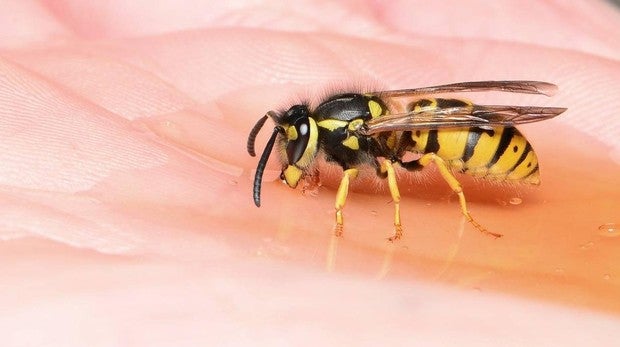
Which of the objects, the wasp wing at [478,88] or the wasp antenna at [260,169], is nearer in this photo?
the wasp antenna at [260,169]

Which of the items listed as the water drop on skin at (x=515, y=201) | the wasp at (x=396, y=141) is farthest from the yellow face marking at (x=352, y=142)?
the water drop on skin at (x=515, y=201)

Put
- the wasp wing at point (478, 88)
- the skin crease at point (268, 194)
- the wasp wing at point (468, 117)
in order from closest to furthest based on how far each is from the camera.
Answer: the skin crease at point (268, 194) < the wasp wing at point (468, 117) < the wasp wing at point (478, 88)

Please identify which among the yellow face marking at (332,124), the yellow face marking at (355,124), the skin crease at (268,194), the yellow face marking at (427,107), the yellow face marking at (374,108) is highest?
the yellow face marking at (427,107)

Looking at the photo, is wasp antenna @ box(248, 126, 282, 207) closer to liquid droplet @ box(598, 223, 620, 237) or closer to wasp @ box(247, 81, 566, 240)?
wasp @ box(247, 81, 566, 240)

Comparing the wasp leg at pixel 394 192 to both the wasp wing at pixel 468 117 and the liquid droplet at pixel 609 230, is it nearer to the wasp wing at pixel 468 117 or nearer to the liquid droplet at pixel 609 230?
the wasp wing at pixel 468 117

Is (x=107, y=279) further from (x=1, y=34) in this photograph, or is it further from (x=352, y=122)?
(x=1, y=34)

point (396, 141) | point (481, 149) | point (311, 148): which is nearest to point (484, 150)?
point (481, 149)

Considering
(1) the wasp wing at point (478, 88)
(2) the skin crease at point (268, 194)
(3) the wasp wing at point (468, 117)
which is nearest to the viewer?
(2) the skin crease at point (268, 194)
